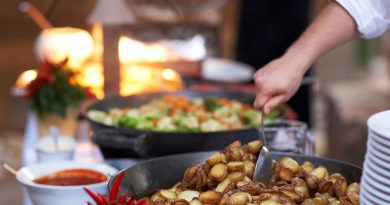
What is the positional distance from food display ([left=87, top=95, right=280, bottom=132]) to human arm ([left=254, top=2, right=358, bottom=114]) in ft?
1.32

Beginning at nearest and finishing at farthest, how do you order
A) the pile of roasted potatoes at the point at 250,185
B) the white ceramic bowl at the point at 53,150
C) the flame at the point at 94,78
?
the pile of roasted potatoes at the point at 250,185, the white ceramic bowl at the point at 53,150, the flame at the point at 94,78

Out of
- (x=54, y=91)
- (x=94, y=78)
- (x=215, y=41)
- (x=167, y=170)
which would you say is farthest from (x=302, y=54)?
(x=215, y=41)

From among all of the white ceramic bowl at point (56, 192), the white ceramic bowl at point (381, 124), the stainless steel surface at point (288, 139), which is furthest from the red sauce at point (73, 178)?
the white ceramic bowl at point (381, 124)

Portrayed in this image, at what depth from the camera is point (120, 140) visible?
178 cm

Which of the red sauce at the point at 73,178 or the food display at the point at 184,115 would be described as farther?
the food display at the point at 184,115

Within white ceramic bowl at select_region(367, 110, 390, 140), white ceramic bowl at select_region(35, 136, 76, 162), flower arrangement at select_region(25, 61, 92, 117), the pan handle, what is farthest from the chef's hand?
flower arrangement at select_region(25, 61, 92, 117)

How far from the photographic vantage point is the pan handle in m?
1.75

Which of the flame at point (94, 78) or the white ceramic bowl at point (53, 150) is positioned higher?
the flame at point (94, 78)

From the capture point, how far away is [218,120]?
2195 millimetres

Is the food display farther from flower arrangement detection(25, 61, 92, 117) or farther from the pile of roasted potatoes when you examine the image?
the pile of roasted potatoes

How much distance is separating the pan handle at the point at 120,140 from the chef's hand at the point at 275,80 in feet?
1.17

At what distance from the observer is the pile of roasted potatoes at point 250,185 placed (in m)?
1.22

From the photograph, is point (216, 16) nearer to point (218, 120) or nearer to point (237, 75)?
point (237, 75)

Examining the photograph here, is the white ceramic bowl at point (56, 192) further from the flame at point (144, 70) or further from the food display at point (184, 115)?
the flame at point (144, 70)
